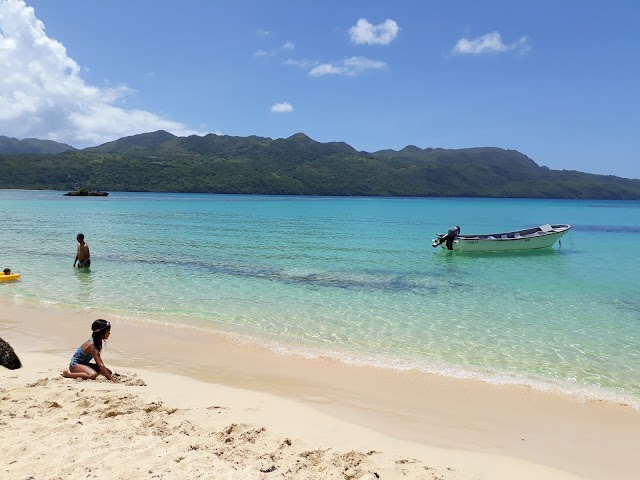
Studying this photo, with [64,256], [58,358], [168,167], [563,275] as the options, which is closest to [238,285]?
[58,358]

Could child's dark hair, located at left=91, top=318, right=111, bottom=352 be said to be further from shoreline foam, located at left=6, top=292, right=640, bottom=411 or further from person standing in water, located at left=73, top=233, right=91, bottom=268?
person standing in water, located at left=73, top=233, right=91, bottom=268

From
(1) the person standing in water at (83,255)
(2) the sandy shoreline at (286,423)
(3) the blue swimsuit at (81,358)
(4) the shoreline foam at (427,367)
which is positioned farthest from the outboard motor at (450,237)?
(3) the blue swimsuit at (81,358)

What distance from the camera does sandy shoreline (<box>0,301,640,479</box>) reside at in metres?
4.86

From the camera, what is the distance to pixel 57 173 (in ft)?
504

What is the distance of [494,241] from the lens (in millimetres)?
28234

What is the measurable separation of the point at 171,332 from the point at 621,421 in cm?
884

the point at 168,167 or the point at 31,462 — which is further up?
the point at 168,167

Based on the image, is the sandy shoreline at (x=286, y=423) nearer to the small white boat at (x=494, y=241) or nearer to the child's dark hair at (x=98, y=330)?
the child's dark hair at (x=98, y=330)

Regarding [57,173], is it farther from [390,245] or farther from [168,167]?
[390,245]

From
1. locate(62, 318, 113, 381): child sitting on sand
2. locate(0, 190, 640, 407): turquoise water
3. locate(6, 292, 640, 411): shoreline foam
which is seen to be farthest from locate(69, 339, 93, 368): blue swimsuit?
locate(0, 190, 640, 407): turquoise water

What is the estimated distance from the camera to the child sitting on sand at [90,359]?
24.0 ft

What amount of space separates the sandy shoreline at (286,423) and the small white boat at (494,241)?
20.5 m

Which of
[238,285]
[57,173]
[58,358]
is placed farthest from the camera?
[57,173]

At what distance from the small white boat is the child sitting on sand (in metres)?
22.9
